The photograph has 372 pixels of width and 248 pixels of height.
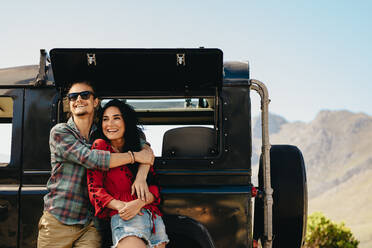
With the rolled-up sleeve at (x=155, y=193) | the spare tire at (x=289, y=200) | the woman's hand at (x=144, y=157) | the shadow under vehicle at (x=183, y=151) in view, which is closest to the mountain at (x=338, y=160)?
the spare tire at (x=289, y=200)

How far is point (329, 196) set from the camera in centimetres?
4759

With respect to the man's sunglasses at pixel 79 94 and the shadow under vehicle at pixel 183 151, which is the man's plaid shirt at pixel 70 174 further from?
the shadow under vehicle at pixel 183 151

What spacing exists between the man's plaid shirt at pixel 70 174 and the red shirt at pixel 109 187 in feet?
0.29

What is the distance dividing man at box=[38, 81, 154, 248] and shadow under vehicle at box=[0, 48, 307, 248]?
328mm

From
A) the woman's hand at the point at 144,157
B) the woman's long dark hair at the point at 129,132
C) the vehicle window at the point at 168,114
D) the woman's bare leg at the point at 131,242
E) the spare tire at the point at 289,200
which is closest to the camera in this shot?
the woman's bare leg at the point at 131,242

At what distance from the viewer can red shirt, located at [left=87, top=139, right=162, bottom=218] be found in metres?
2.50

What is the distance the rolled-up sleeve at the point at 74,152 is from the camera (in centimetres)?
251

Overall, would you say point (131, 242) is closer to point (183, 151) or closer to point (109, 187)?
point (109, 187)

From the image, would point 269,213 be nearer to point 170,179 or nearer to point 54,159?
point 170,179

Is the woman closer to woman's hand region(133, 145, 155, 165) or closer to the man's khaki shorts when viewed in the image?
woman's hand region(133, 145, 155, 165)

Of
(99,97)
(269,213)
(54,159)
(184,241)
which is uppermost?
(99,97)

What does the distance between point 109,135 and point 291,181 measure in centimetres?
141

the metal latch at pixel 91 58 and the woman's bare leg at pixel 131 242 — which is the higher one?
the metal latch at pixel 91 58

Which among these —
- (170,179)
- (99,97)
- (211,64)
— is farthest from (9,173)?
(211,64)
